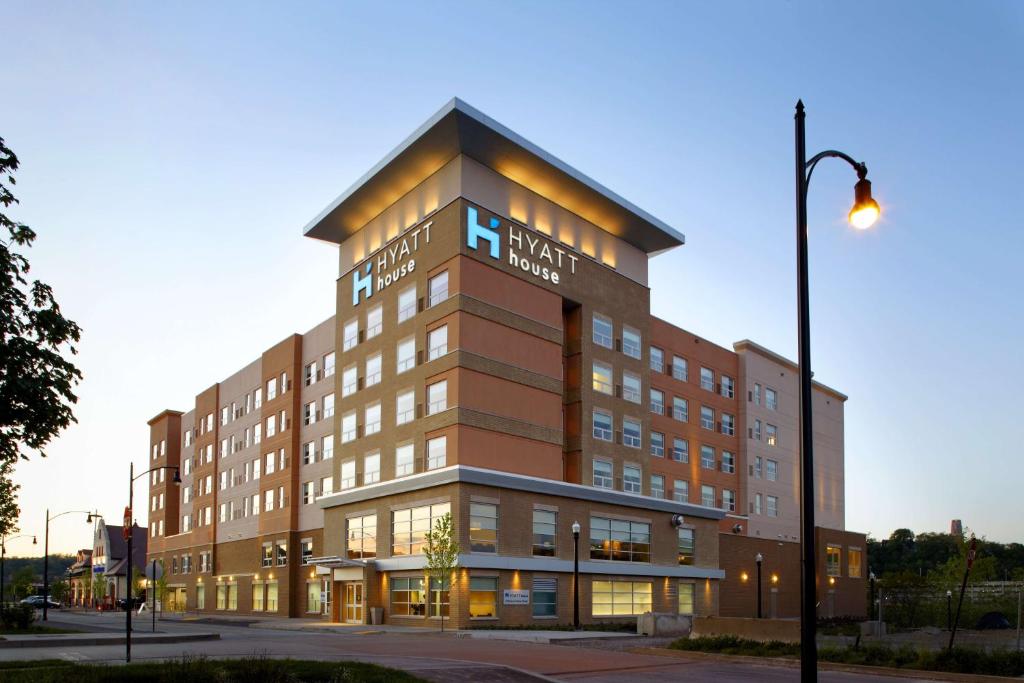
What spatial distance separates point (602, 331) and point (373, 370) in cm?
1494

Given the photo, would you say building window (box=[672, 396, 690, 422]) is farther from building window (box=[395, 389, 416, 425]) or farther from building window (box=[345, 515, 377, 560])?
building window (box=[345, 515, 377, 560])

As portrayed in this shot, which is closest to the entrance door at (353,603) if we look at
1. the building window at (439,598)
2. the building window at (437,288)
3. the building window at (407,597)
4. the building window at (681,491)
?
the building window at (407,597)

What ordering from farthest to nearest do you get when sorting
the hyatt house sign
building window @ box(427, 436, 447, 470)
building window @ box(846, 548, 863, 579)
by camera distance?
building window @ box(846, 548, 863, 579) < the hyatt house sign < building window @ box(427, 436, 447, 470)

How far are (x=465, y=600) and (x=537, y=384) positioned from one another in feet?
43.6

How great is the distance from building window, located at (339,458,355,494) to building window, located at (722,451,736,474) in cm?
3188

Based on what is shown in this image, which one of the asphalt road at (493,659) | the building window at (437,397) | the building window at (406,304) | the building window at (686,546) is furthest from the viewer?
the building window at (686,546)

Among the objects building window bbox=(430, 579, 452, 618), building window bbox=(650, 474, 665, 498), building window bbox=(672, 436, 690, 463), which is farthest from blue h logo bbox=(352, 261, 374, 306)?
building window bbox=(672, 436, 690, 463)

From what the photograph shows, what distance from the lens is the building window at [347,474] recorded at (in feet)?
190

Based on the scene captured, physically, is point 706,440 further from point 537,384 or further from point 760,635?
point 760,635

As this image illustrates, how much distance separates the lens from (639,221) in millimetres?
60781

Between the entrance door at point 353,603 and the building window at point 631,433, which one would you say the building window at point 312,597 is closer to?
the entrance door at point 353,603

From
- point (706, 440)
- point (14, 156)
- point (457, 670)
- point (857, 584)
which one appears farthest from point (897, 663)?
point (857, 584)

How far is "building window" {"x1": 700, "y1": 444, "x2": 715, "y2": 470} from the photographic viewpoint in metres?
71.4

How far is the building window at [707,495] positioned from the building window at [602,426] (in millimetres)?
16389
